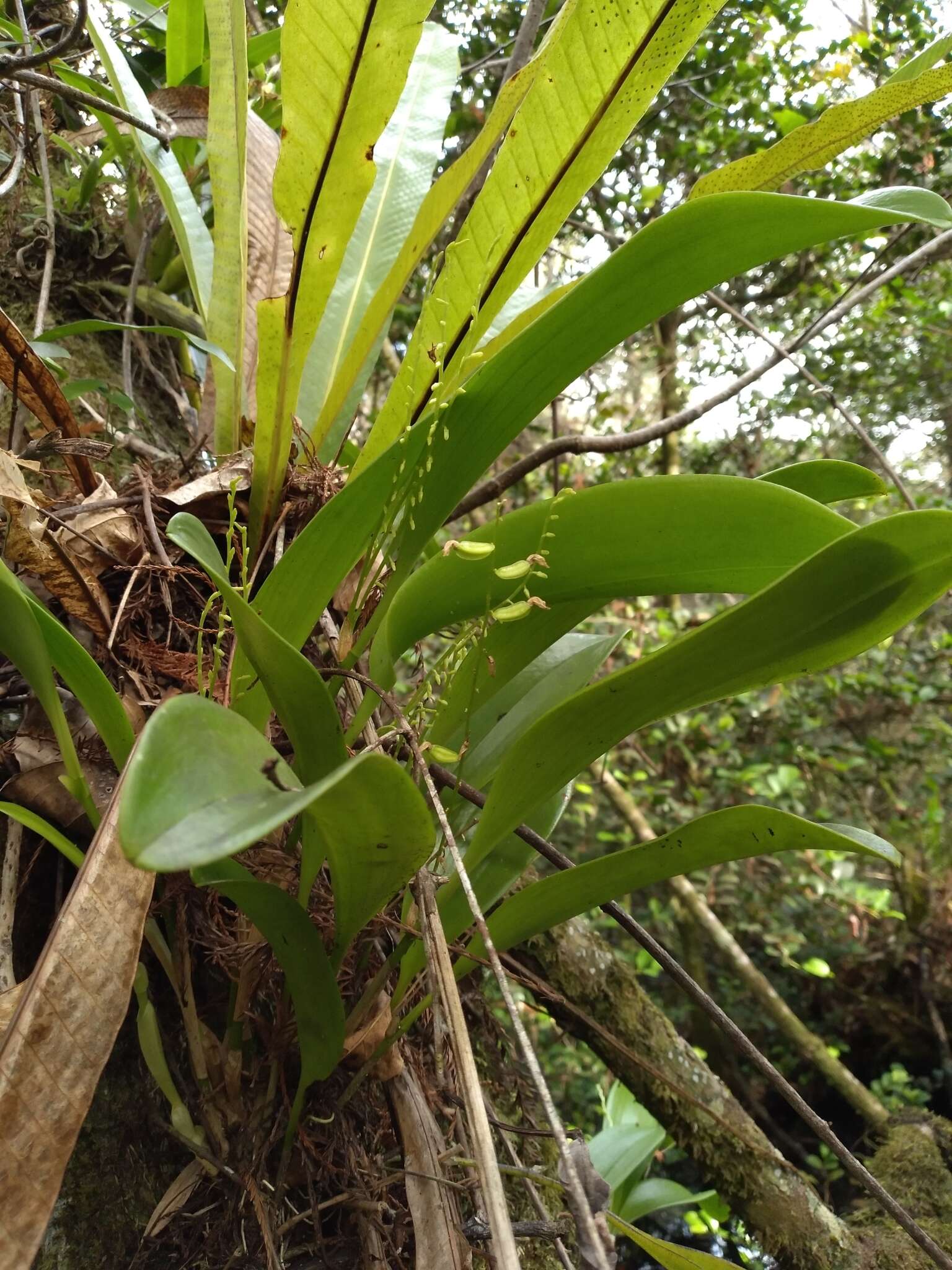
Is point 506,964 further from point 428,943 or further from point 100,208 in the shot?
point 100,208

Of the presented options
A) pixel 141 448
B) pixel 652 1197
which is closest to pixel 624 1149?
pixel 652 1197

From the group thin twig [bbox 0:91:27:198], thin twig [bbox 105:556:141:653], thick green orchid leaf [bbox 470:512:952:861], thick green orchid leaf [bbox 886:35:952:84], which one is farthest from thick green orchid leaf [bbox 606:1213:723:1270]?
thin twig [bbox 0:91:27:198]

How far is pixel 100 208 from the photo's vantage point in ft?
4.13

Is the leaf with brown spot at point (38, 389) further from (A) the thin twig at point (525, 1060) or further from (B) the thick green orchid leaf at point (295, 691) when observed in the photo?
(A) the thin twig at point (525, 1060)

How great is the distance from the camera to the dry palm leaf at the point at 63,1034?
0.33 meters

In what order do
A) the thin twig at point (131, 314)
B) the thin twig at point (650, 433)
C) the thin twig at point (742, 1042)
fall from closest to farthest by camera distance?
1. the thin twig at point (742, 1042)
2. the thin twig at point (650, 433)
3. the thin twig at point (131, 314)

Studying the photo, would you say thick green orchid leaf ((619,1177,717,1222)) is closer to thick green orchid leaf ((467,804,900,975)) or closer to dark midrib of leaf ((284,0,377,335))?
thick green orchid leaf ((467,804,900,975))

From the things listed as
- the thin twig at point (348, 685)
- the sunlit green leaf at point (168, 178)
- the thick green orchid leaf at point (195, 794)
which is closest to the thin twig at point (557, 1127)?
the thick green orchid leaf at point (195, 794)

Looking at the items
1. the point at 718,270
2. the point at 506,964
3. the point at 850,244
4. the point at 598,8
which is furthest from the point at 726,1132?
the point at 850,244

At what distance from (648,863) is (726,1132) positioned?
648mm

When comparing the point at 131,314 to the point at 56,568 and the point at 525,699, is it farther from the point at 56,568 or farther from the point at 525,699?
the point at 525,699

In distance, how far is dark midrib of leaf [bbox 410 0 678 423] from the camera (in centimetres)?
48

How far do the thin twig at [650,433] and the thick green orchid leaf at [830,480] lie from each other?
33 centimetres

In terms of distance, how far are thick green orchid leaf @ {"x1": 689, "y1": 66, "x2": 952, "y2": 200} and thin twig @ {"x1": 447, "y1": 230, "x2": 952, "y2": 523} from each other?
0.92ft
